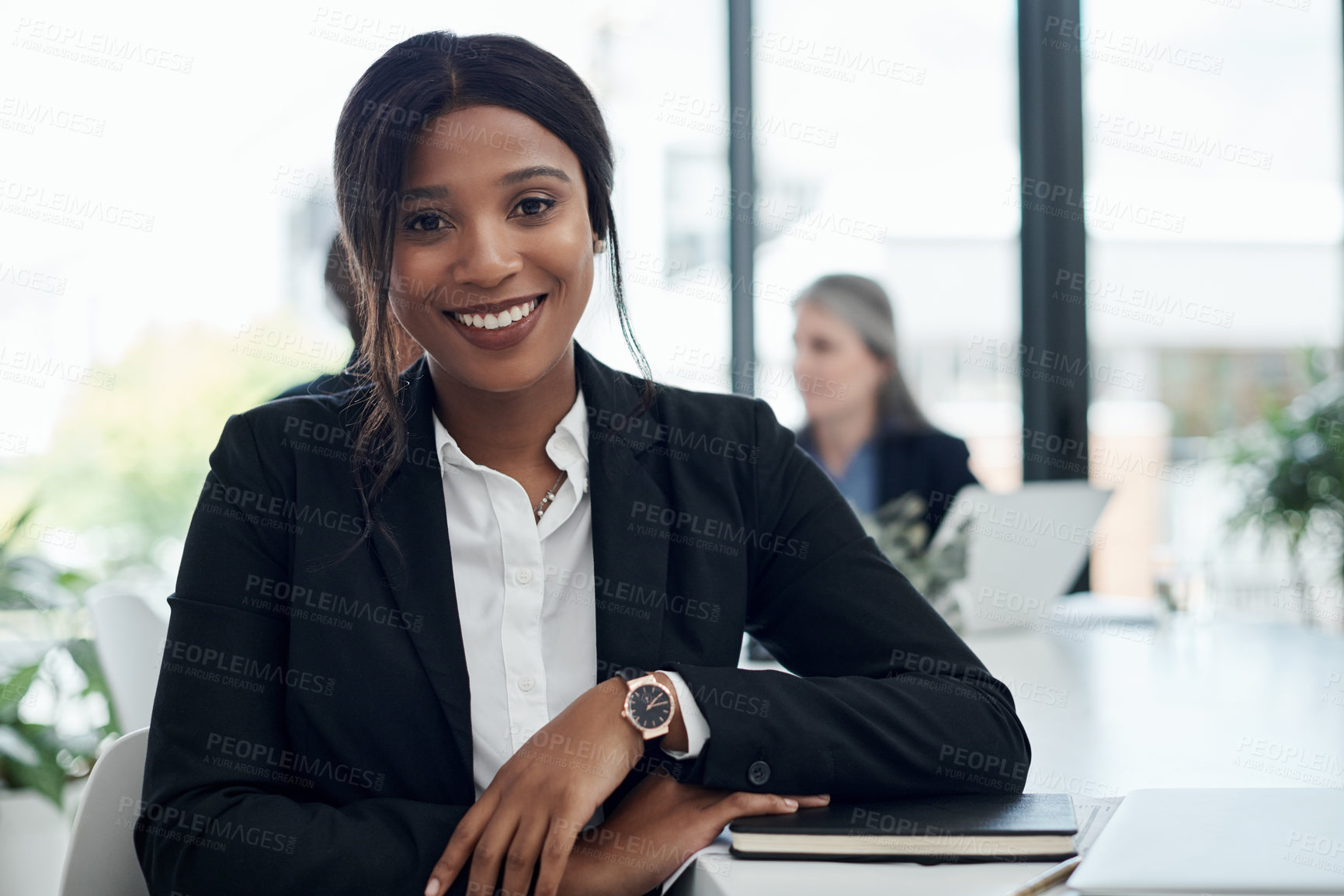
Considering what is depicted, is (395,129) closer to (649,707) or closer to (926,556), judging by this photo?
(649,707)

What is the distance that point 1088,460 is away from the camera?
375cm

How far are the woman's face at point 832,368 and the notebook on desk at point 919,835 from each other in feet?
8.07

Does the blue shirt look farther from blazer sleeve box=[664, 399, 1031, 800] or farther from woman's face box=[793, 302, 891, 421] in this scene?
blazer sleeve box=[664, 399, 1031, 800]

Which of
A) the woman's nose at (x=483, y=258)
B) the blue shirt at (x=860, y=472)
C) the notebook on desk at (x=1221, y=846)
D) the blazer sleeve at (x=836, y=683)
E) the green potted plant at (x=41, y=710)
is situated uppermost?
the woman's nose at (x=483, y=258)

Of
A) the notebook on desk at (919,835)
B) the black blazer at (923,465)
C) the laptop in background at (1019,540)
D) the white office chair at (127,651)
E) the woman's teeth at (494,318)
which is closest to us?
the notebook on desk at (919,835)

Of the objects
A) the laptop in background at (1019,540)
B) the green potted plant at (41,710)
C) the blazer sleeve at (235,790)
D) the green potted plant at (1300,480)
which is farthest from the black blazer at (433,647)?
the green potted plant at (1300,480)

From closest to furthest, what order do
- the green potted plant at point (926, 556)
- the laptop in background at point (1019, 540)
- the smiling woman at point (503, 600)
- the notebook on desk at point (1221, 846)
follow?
the notebook on desk at point (1221, 846), the smiling woman at point (503, 600), the green potted plant at point (926, 556), the laptop in background at point (1019, 540)

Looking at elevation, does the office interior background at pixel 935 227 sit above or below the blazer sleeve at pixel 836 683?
above

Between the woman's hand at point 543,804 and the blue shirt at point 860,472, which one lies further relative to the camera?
the blue shirt at point 860,472

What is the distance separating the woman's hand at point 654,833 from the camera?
3.28 feet

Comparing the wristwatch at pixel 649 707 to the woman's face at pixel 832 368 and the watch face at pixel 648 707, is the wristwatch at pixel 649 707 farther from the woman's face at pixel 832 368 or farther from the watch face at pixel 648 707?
the woman's face at pixel 832 368

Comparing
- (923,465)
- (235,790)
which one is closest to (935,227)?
(923,465)

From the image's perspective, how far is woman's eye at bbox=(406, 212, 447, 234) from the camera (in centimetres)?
123

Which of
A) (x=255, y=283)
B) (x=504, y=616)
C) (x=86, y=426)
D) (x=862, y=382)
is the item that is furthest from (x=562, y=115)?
(x=86, y=426)
